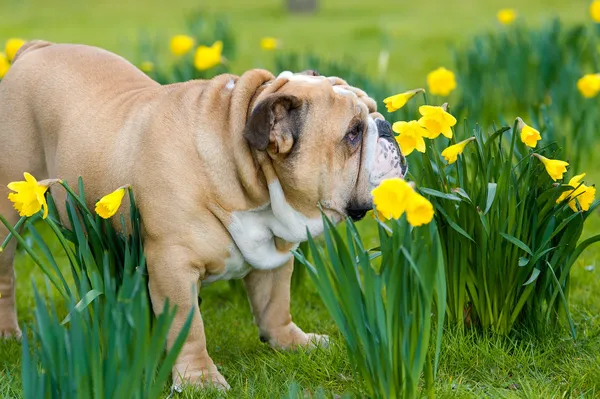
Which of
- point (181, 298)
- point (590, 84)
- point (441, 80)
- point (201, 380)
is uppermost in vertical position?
point (441, 80)

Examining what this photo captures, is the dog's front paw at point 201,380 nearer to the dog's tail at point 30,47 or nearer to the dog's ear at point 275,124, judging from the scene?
the dog's ear at point 275,124

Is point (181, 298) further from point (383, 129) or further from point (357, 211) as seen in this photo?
point (383, 129)

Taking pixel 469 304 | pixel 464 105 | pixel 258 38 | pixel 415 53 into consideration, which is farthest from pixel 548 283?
pixel 258 38

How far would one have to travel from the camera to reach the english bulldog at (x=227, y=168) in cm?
274

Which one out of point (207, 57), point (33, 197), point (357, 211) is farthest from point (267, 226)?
point (207, 57)

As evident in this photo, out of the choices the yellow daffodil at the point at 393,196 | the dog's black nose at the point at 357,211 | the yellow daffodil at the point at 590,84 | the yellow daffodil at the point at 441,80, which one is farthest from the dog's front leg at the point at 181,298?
the yellow daffodil at the point at 590,84

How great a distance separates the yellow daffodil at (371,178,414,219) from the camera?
2.15 m

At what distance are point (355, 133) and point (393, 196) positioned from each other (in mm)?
681

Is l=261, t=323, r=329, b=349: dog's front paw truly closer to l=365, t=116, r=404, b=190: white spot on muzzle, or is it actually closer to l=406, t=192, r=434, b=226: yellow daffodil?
l=365, t=116, r=404, b=190: white spot on muzzle

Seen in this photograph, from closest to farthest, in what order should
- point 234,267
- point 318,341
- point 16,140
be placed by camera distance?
point 234,267 < point 318,341 < point 16,140

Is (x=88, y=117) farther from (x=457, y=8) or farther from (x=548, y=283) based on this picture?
(x=457, y=8)

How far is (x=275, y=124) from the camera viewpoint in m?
2.70

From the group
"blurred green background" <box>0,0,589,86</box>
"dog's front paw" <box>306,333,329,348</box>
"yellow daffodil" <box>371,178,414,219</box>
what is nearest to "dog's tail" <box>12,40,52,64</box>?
"dog's front paw" <box>306,333,329,348</box>

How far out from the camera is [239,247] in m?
2.89
